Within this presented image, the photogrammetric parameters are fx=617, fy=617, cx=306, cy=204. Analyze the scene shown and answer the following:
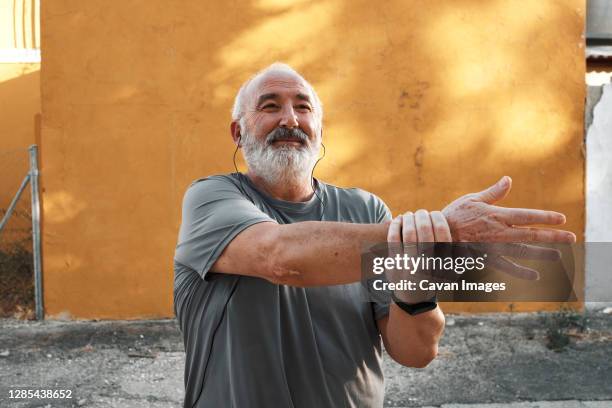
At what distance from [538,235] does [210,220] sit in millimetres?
768

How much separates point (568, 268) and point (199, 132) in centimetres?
439

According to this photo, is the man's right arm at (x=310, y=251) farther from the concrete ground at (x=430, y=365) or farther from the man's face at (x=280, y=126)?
the concrete ground at (x=430, y=365)

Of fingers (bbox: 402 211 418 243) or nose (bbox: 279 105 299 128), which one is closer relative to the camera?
fingers (bbox: 402 211 418 243)

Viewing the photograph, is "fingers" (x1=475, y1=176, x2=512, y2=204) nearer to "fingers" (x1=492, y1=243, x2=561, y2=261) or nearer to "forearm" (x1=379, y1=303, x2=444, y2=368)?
"fingers" (x1=492, y1=243, x2=561, y2=261)

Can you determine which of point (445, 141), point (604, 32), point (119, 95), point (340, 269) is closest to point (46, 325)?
point (119, 95)

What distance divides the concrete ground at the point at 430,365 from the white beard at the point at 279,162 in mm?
2534

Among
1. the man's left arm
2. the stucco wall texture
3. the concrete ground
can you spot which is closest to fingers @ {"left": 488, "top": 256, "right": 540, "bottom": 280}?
the man's left arm

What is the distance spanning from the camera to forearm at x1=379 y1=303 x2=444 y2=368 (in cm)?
165

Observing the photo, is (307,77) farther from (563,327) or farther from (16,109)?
(16,109)

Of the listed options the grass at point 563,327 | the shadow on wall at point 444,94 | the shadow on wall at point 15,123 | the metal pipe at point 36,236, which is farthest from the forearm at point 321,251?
the shadow on wall at point 15,123

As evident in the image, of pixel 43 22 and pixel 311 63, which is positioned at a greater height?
pixel 43 22

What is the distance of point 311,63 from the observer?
220 inches

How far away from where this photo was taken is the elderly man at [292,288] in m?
1.31

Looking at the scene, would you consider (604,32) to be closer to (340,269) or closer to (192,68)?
(192,68)
